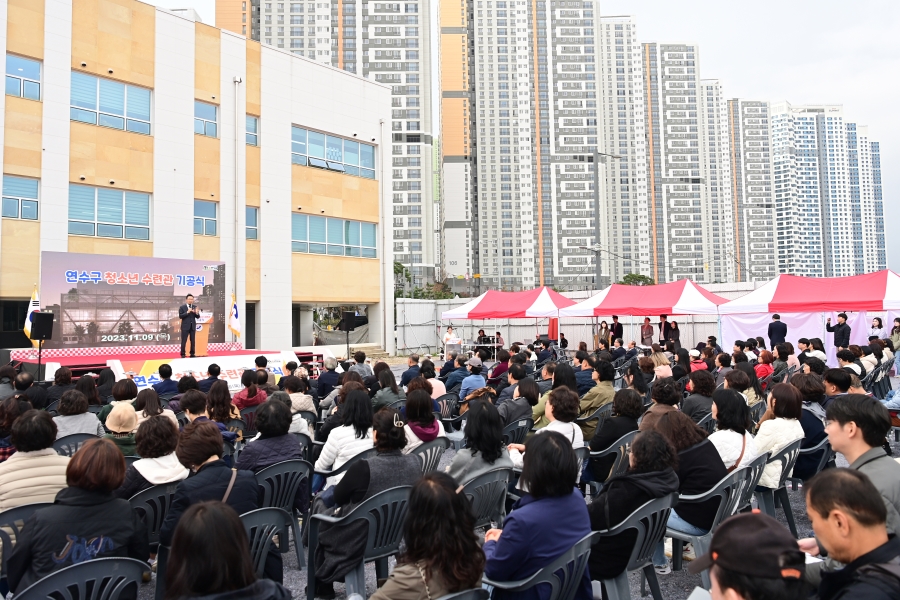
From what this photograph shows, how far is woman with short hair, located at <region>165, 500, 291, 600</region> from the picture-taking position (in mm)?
1760

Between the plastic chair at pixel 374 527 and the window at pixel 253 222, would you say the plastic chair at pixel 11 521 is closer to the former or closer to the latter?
the plastic chair at pixel 374 527

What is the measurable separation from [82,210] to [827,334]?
20.7m

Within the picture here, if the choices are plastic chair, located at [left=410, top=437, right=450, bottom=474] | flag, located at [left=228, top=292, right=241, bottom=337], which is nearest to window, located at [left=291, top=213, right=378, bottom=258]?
flag, located at [left=228, top=292, right=241, bottom=337]

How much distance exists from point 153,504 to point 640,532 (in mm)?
2742

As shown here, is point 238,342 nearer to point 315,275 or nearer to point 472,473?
point 315,275

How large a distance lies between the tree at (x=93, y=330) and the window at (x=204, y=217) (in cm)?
585

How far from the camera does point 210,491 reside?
10.2 feet

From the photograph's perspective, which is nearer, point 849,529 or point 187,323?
point 849,529

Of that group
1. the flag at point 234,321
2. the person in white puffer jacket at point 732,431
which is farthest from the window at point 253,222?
the person in white puffer jacket at point 732,431

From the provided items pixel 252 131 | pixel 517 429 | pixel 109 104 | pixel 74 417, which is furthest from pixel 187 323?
pixel 517 429

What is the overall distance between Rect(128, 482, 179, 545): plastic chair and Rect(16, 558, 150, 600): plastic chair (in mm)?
1225

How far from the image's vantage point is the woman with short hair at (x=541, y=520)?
2.56m

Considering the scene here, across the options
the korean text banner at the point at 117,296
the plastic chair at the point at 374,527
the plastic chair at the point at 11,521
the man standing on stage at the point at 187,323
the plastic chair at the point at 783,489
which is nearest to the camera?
the plastic chair at the point at 11,521

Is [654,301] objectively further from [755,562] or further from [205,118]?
[205,118]
